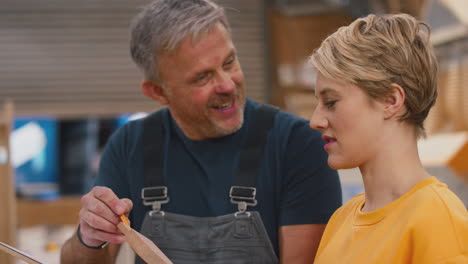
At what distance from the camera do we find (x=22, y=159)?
8.37 m

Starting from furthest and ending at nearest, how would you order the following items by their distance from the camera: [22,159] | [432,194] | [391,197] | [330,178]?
[22,159] < [330,178] < [391,197] < [432,194]

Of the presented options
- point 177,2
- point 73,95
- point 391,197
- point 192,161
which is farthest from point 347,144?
point 73,95

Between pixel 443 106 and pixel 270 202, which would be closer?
pixel 270 202

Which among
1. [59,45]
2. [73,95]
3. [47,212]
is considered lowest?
[47,212]

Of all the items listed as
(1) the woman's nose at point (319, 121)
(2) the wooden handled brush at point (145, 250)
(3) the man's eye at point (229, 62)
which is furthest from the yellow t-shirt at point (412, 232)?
(3) the man's eye at point (229, 62)

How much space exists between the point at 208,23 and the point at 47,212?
19.0 feet

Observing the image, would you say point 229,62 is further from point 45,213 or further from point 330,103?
point 45,213

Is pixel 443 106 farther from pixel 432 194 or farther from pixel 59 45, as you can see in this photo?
pixel 432 194

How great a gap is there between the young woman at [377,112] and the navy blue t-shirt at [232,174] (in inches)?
17.8

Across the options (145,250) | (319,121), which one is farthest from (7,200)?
(319,121)

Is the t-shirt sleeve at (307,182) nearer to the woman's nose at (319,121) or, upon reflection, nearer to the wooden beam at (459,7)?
the woman's nose at (319,121)

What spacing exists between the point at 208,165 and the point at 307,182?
322mm

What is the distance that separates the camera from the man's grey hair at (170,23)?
1.99 metres

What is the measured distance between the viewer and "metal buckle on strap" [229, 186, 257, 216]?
1.87 metres
